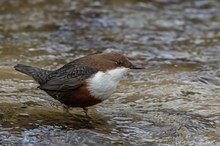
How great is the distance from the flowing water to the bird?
0.20m

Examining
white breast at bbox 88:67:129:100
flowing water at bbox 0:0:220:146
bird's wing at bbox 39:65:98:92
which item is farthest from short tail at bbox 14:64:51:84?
white breast at bbox 88:67:129:100

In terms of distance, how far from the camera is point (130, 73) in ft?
19.8

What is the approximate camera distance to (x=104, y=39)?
7.68 metres

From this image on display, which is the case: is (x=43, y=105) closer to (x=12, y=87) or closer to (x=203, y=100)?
(x=12, y=87)

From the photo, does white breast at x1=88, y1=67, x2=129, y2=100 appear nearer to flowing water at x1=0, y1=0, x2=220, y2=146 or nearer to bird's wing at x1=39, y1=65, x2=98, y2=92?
bird's wing at x1=39, y1=65, x2=98, y2=92

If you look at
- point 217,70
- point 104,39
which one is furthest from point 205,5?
point 217,70

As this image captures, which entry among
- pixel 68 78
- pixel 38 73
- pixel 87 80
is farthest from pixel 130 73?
pixel 87 80

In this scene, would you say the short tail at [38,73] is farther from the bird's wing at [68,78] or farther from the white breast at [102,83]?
the white breast at [102,83]

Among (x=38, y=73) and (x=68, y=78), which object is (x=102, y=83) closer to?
(x=68, y=78)

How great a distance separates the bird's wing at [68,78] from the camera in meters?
4.24

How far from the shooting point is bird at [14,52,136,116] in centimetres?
416

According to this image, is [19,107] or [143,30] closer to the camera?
[19,107]

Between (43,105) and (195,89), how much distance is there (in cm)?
161

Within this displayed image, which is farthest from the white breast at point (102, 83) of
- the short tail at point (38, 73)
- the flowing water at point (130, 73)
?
the short tail at point (38, 73)
